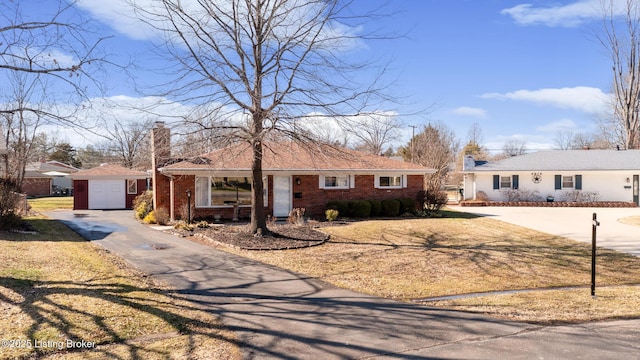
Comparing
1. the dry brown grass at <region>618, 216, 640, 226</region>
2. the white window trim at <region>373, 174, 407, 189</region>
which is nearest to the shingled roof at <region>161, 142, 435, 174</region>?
the white window trim at <region>373, 174, 407, 189</region>

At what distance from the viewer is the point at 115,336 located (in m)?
5.48

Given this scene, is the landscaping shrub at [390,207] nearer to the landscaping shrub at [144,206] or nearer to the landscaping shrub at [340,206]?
the landscaping shrub at [340,206]

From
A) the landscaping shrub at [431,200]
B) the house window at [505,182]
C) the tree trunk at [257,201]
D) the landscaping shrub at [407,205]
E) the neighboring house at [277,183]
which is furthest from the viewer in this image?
the house window at [505,182]

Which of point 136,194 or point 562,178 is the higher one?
point 562,178

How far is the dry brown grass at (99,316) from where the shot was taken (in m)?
5.11

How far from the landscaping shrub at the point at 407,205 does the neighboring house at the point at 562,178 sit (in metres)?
12.3

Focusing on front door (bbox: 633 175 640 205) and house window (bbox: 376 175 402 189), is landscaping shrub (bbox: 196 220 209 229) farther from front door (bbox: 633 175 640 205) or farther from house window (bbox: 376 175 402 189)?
front door (bbox: 633 175 640 205)

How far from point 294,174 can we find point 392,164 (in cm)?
596

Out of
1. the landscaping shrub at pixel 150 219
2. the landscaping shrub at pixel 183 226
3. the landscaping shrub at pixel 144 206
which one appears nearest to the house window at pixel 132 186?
the landscaping shrub at pixel 144 206

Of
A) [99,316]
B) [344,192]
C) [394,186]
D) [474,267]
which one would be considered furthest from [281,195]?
[99,316]

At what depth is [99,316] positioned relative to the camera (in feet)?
20.1

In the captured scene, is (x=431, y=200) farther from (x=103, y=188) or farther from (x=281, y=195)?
(x=103, y=188)

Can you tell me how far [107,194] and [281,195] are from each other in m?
15.3

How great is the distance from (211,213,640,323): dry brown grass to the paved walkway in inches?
30.6
